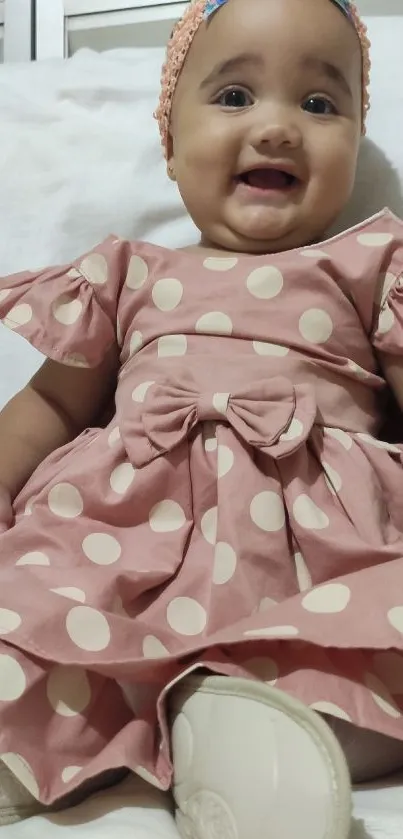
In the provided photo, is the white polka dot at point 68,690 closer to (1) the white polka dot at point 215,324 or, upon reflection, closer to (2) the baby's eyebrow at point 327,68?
(1) the white polka dot at point 215,324

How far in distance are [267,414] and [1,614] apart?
28 centimetres

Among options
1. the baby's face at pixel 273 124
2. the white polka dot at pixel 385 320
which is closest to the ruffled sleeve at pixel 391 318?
the white polka dot at pixel 385 320

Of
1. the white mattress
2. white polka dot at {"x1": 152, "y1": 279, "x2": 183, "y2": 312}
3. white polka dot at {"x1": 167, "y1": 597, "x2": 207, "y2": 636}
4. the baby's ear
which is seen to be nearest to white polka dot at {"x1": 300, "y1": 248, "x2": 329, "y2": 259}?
white polka dot at {"x1": 152, "y1": 279, "x2": 183, "y2": 312}

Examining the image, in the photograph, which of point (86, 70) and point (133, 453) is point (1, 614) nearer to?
point (133, 453)

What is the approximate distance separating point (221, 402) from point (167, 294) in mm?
153

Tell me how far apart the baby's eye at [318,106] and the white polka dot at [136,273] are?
0.22m

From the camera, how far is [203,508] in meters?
0.74

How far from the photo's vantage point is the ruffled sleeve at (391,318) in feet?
2.64

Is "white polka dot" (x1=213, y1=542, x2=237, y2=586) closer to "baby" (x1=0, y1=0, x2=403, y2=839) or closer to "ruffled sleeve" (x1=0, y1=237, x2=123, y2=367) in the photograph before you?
"baby" (x1=0, y1=0, x2=403, y2=839)

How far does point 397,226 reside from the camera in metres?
0.85

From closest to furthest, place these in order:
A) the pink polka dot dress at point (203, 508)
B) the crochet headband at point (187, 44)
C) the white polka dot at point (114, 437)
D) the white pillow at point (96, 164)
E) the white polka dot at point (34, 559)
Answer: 1. the pink polka dot dress at point (203, 508)
2. the white polka dot at point (34, 559)
3. the white polka dot at point (114, 437)
4. the crochet headband at point (187, 44)
5. the white pillow at point (96, 164)

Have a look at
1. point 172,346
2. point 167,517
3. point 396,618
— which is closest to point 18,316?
point 172,346

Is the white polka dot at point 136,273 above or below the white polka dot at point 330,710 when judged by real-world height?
above

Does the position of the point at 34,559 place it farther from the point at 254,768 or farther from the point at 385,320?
the point at 385,320
